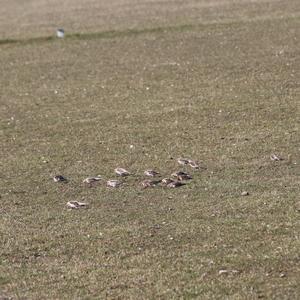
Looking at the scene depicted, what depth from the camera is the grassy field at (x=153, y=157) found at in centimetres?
1016

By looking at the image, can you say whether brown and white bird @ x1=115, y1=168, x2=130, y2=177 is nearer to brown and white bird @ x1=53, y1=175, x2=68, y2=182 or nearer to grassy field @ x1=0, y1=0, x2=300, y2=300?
grassy field @ x1=0, y1=0, x2=300, y2=300

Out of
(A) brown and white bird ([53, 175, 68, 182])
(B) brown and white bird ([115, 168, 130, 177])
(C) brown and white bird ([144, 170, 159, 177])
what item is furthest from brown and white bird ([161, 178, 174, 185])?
(A) brown and white bird ([53, 175, 68, 182])

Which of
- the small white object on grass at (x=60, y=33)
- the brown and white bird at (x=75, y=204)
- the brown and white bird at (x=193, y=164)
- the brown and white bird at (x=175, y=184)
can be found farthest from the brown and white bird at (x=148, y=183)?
the small white object on grass at (x=60, y=33)

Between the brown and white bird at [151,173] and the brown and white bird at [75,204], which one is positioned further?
the brown and white bird at [151,173]

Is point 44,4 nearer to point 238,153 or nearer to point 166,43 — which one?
point 166,43

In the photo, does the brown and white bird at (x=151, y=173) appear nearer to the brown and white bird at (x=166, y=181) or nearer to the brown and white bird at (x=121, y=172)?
the brown and white bird at (x=121, y=172)

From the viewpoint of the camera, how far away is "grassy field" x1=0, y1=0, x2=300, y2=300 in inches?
400

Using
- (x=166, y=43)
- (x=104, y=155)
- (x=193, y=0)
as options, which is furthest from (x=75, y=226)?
(x=193, y=0)

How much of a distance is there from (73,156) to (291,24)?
1596 centimetres

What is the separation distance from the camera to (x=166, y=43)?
95.8 ft

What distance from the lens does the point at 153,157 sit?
1595 centimetres

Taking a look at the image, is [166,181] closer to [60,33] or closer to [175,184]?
[175,184]

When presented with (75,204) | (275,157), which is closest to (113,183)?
(75,204)

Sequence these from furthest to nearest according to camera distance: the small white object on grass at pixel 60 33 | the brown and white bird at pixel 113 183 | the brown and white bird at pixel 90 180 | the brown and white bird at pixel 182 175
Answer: the small white object on grass at pixel 60 33 < the brown and white bird at pixel 90 180 < the brown and white bird at pixel 182 175 < the brown and white bird at pixel 113 183
